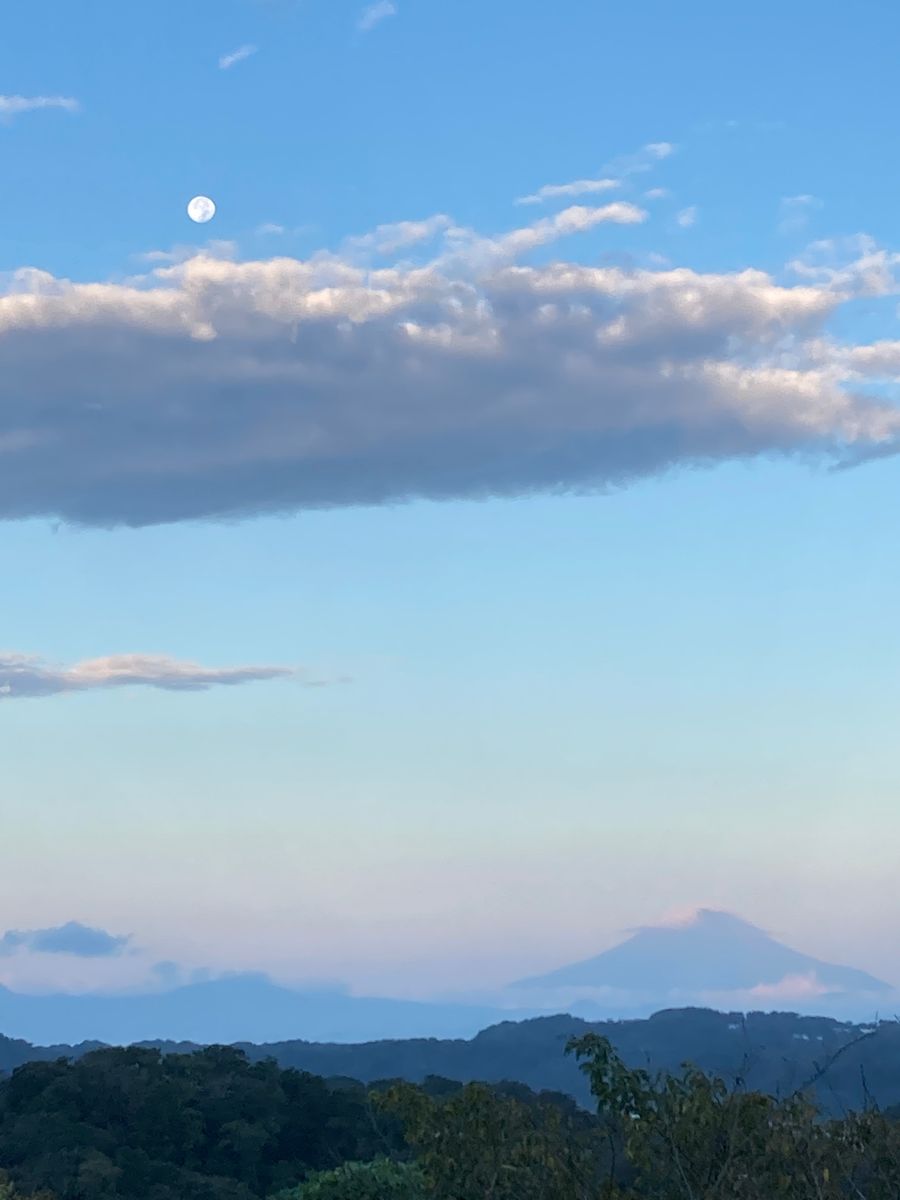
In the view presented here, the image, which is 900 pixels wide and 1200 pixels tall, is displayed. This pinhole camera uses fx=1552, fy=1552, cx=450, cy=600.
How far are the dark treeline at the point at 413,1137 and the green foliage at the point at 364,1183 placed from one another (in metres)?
0.07

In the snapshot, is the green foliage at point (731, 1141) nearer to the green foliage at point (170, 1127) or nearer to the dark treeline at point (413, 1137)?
the dark treeline at point (413, 1137)

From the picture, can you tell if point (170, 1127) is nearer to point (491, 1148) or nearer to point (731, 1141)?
point (491, 1148)

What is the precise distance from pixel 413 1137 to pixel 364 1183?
26.0 meters

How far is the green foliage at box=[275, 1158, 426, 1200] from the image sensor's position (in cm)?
4217

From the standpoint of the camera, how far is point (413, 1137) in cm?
2081

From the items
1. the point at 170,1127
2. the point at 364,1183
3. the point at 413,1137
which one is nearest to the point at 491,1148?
the point at 413,1137

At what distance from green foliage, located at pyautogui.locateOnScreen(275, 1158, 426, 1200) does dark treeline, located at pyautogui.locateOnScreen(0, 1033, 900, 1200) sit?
0.07 m

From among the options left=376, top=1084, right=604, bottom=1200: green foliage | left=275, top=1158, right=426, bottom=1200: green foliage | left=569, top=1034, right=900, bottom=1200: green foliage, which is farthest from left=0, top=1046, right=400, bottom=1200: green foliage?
left=569, top=1034, right=900, bottom=1200: green foliage

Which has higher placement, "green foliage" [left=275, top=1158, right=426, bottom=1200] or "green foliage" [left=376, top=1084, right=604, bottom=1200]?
"green foliage" [left=376, top=1084, right=604, bottom=1200]

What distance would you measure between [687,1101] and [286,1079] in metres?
60.4

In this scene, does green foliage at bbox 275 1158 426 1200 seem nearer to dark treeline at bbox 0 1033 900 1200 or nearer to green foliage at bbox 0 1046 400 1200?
dark treeline at bbox 0 1033 900 1200

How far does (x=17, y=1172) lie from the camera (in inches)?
2372

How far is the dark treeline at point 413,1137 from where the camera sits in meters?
19.4

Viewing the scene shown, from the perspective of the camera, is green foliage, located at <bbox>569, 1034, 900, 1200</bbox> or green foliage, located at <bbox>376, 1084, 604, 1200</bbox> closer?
green foliage, located at <bbox>569, 1034, 900, 1200</bbox>
